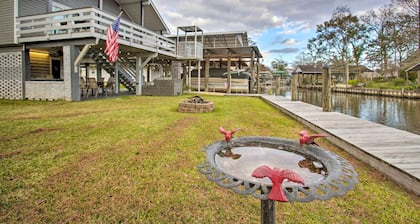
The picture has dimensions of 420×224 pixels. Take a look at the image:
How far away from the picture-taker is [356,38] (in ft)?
108

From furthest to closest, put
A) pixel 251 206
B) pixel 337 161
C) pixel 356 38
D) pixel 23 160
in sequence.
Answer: pixel 356 38 < pixel 23 160 < pixel 251 206 < pixel 337 161

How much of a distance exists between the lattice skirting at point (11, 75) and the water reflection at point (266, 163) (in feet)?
40.6

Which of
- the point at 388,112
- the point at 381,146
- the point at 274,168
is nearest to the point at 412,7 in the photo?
the point at 388,112

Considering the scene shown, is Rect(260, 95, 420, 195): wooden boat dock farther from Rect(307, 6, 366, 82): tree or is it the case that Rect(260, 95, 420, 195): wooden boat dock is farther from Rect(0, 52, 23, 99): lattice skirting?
Rect(307, 6, 366, 82): tree

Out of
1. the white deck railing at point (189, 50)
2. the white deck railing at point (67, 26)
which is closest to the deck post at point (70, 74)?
the white deck railing at point (67, 26)

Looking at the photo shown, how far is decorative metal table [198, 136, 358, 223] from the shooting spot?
3.76ft

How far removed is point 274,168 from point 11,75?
13.4 m

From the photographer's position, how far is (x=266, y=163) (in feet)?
5.31

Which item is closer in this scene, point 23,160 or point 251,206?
point 251,206

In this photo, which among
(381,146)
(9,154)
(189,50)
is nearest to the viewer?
(9,154)

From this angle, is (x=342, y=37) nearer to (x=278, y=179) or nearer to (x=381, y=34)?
(x=381, y=34)

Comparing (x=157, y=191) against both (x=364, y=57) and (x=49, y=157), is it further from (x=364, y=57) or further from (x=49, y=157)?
(x=364, y=57)

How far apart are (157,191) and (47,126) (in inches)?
160

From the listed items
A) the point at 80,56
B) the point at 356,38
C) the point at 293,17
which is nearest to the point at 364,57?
the point at 356,38
